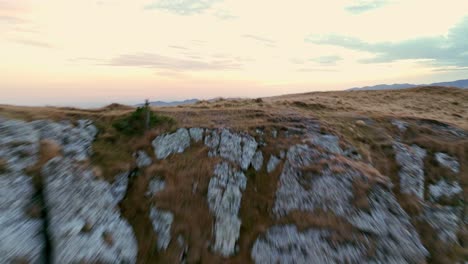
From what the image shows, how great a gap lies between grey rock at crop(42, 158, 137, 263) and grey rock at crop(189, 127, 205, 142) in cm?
655

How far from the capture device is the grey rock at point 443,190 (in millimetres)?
19344

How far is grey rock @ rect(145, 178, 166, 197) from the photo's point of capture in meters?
15.8

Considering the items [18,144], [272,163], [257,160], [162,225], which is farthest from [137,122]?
[272,163]

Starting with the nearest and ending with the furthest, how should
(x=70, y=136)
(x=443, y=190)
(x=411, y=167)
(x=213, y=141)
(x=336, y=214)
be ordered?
(x=336, y=214)
(x=70, y=136)
(x=443, y=190)
(x=213, y=141)
(x=411, y=167)

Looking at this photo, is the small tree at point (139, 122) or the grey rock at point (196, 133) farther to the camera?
the grey rock at point (196, 133)

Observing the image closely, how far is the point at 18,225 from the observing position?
11203 mm

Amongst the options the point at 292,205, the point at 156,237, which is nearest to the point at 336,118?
the point at 292,205

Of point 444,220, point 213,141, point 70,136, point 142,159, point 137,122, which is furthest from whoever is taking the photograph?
point 137,122

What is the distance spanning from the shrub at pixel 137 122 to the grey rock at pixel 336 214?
955 centimetres

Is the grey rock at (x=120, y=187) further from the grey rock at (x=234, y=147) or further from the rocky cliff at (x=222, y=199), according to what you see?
the grey rock at (x=234, y=147)

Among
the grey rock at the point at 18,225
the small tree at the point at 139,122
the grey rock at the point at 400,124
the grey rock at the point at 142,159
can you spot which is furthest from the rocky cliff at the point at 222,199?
the grey rock at the point at 400,124

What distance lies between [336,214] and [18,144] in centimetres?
1631

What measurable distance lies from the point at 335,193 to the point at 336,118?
11.1 meters

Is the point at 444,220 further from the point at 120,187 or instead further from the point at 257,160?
the point at 120,187
